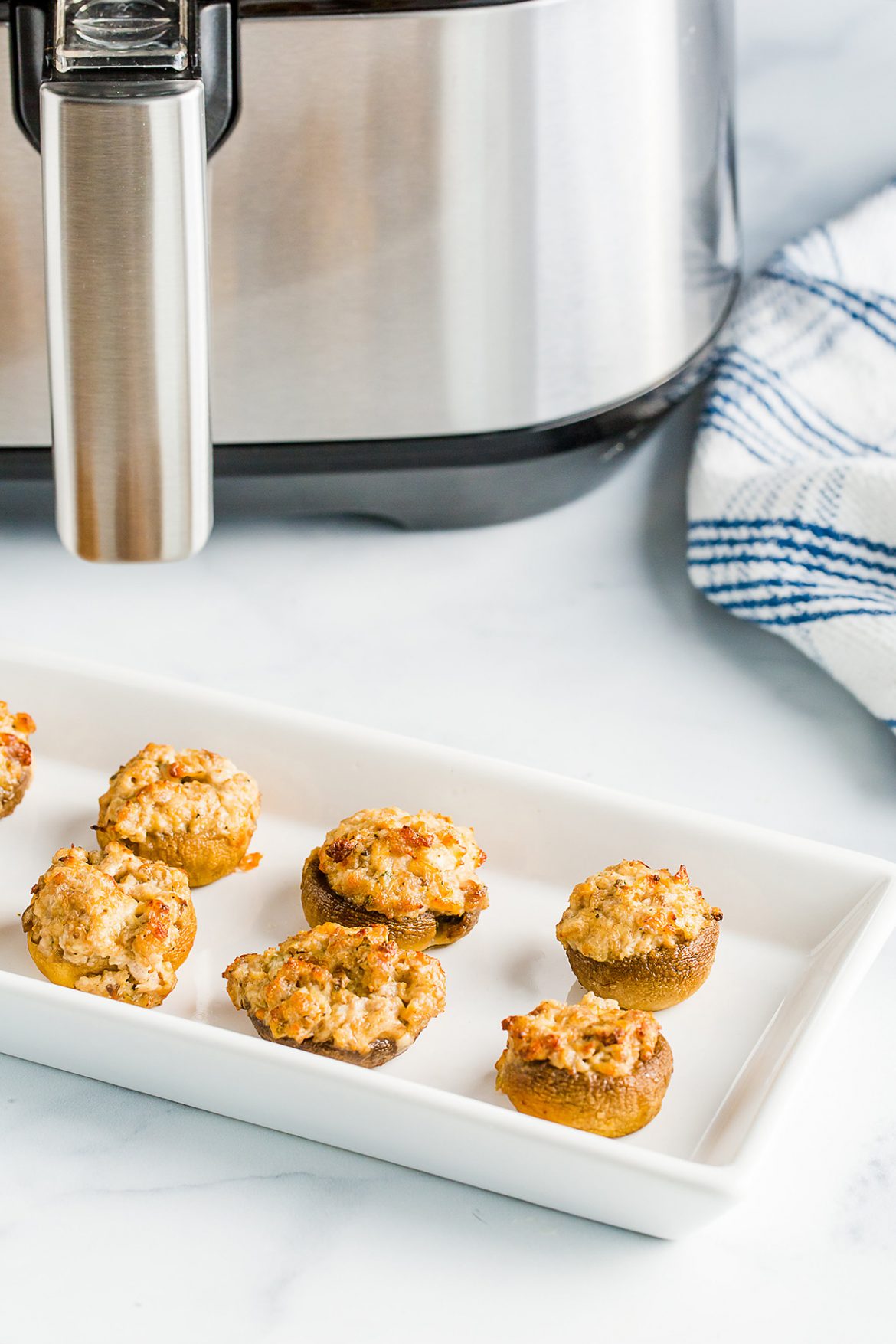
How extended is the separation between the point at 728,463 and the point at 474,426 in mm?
188

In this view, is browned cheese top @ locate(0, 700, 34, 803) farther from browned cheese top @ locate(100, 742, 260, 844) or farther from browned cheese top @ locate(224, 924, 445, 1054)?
browned cheese top @ locate(224, 924, 445, 1054)

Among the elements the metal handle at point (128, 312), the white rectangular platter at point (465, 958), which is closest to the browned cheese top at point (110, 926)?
the white rectangular platter at point (465, 958)

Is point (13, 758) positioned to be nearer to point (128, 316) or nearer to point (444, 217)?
point (128, 316)

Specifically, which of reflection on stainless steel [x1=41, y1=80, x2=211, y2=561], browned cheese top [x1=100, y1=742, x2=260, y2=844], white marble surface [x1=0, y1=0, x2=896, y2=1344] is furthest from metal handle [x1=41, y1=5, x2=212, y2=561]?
white marble surface [x1=0, y1=0, x2=896, y2=1344]

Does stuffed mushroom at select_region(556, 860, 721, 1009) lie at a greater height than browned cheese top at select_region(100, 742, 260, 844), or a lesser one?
greater

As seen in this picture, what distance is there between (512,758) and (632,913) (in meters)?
0.21

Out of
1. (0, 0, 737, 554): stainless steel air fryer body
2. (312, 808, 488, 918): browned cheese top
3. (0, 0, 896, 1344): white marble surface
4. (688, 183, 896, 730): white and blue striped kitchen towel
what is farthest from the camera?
(688, 183, 896, 730): white and blue striped kitchen towel

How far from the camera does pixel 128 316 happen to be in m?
0.66

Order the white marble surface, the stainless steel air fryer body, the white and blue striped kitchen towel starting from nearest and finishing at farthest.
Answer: the white marble surface
the stainless steel air fryer body
the white and blue striped kitchen towel

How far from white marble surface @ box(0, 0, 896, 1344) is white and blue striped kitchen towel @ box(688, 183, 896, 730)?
1.6 inches

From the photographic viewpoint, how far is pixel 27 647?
2.73 ft

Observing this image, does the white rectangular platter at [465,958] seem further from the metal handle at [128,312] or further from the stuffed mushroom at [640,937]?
the metal handle at [128,312]

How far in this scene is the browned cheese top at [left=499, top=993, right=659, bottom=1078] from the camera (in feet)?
1.96

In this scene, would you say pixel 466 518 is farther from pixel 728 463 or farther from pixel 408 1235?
pixel 408 1235
